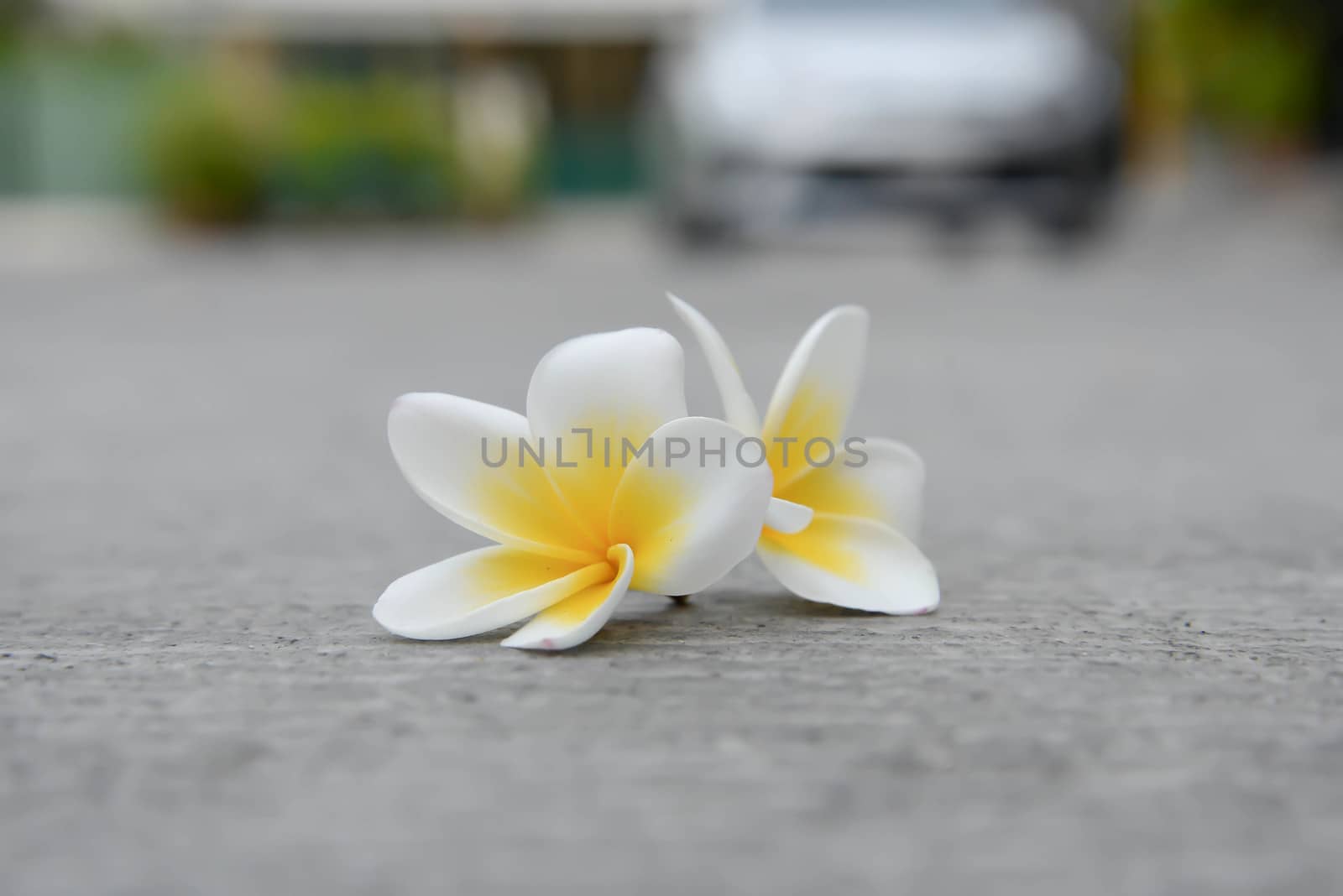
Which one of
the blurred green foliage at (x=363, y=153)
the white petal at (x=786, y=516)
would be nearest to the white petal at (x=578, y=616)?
the white petal at (x=786, y=516)

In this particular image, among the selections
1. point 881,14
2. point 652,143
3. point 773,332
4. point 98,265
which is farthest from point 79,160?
point 773,332

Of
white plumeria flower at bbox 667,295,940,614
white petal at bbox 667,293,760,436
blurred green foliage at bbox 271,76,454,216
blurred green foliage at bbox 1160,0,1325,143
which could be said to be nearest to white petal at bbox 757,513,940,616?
Answer: white plumeria flower at bbox 667,295,940,614

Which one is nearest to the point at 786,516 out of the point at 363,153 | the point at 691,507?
the point at 691,507

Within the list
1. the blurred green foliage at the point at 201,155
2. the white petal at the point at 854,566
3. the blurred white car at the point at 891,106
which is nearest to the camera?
the white petal at the point at 854,566

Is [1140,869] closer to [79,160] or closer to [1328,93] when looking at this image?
[1328,93]

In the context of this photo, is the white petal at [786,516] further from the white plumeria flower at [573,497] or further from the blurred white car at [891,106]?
the blurred white car at [891,106]

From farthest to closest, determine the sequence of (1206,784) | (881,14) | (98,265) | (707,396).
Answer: (98,265) < (881,14) < (707,396) < (1206,784)
